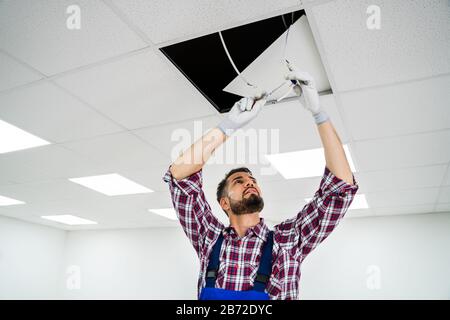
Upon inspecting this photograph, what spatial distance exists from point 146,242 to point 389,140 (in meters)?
5.70

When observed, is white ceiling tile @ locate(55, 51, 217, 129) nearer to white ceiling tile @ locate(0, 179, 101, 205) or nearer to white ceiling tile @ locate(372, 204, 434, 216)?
white ceiling tile @ locate(0, 179, 101, 205)

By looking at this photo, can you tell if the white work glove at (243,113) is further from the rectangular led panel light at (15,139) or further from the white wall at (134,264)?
the white wall at (134,264)

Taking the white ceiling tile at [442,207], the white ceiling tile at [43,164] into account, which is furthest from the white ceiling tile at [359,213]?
the white ceiling tile at [43,164]

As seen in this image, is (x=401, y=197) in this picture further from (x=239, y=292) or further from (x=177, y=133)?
(x=239, y=292)

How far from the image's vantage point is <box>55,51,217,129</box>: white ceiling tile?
190 centimetres

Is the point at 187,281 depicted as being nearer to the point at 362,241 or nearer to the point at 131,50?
the point at 362,241

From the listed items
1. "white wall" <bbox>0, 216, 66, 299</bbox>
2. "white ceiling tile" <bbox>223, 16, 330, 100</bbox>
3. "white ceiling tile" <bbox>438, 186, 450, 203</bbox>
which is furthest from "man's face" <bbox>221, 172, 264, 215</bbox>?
"white wall" <bbox>0, 216, 66, 299</bbox>

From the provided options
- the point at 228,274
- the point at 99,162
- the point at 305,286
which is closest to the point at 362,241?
the point at 305,286

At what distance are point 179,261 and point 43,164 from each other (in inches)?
155

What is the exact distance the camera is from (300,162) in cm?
328

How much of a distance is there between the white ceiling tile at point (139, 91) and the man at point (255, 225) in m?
0.75

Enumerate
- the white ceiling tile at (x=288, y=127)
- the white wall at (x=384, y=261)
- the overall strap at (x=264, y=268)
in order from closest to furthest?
1. the overall strap at (x=264, y=268)
2. the white ceiling tile at (x=288, y=127)
3. the white wall at (x=384, y=261)

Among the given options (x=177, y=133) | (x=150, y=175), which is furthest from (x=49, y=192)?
(x=177, y=133)

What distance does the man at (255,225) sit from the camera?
4.03 ft
